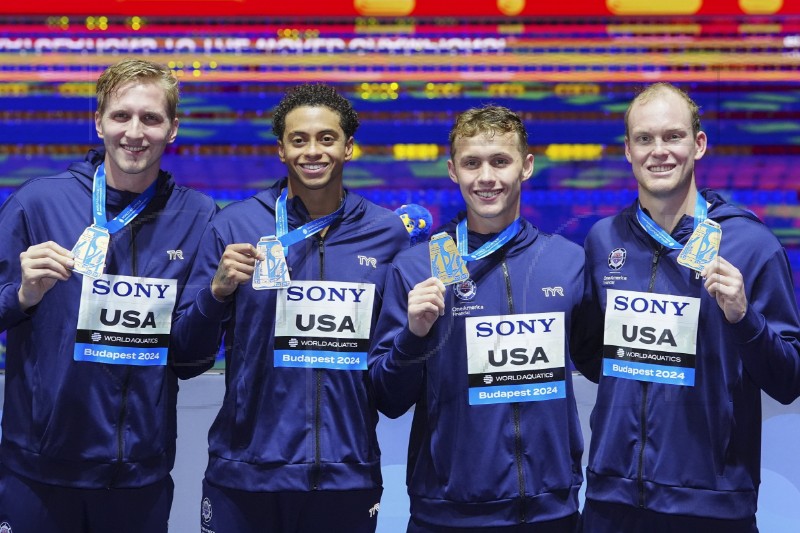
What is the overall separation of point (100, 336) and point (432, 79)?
314 cm

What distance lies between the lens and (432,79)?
5812mm

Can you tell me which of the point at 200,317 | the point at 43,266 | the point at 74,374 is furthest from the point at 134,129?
the point at 74,374

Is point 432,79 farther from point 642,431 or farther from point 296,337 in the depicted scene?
point 642,431

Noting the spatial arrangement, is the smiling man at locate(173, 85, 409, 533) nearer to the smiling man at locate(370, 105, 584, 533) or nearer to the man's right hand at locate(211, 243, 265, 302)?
the man's right hand at locate(211, 243, 265, 302)

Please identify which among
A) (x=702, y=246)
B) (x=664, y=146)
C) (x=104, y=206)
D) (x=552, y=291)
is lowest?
(x=552, y=291)

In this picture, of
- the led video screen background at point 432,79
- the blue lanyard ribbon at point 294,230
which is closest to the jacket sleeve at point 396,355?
the blue lanyard ribbon at point 294,230

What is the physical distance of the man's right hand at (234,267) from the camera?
9.75ft

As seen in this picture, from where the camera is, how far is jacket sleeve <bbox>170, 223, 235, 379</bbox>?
121 inches

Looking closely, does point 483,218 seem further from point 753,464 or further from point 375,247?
point 753,464

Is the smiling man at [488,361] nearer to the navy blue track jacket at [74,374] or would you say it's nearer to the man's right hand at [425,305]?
the man's right hand at [425,305]

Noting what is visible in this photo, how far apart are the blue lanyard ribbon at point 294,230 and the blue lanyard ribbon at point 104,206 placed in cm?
41

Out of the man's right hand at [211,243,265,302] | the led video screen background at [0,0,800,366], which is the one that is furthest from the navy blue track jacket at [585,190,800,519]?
the led video screen background at [0,0,800,366]

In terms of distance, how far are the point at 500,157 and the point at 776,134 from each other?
3.31 meters

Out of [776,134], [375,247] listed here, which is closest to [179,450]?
[375,247]
